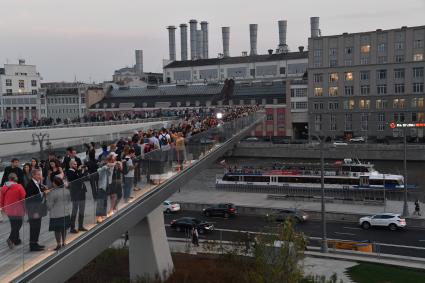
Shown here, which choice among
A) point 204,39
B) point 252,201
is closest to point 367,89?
point 252,201

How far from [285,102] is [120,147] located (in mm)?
61134

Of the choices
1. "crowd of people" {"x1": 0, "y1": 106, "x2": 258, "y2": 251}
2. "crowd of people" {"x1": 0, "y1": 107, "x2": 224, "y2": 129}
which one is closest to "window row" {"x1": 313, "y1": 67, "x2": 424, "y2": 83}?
"crowd of people" {"x1": 0, "y1": 107, "x2": 224, "y2": 129}

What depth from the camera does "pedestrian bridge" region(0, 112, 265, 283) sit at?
23.8 feet

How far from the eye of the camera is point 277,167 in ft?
157

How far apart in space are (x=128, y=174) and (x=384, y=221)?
1954 centimetres

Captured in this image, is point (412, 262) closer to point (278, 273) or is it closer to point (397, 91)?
point (278, 273)

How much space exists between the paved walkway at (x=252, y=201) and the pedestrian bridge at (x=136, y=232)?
1188 centimetres

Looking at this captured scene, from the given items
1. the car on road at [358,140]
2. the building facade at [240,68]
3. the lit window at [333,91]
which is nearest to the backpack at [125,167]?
the car on road at [358,140]

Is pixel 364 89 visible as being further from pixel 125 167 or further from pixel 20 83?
pixel 125 167

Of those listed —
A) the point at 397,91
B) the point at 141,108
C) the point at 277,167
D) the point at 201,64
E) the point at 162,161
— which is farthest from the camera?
the point at 201,64

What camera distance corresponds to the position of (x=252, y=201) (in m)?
38.0

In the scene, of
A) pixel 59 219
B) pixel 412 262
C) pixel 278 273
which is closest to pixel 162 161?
pixel 278 273

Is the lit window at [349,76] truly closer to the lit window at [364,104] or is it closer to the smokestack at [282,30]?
the lit window at [364,104]

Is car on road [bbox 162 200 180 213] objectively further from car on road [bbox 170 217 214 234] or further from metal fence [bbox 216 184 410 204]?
metal fence [bbox 216 184 410 204]
